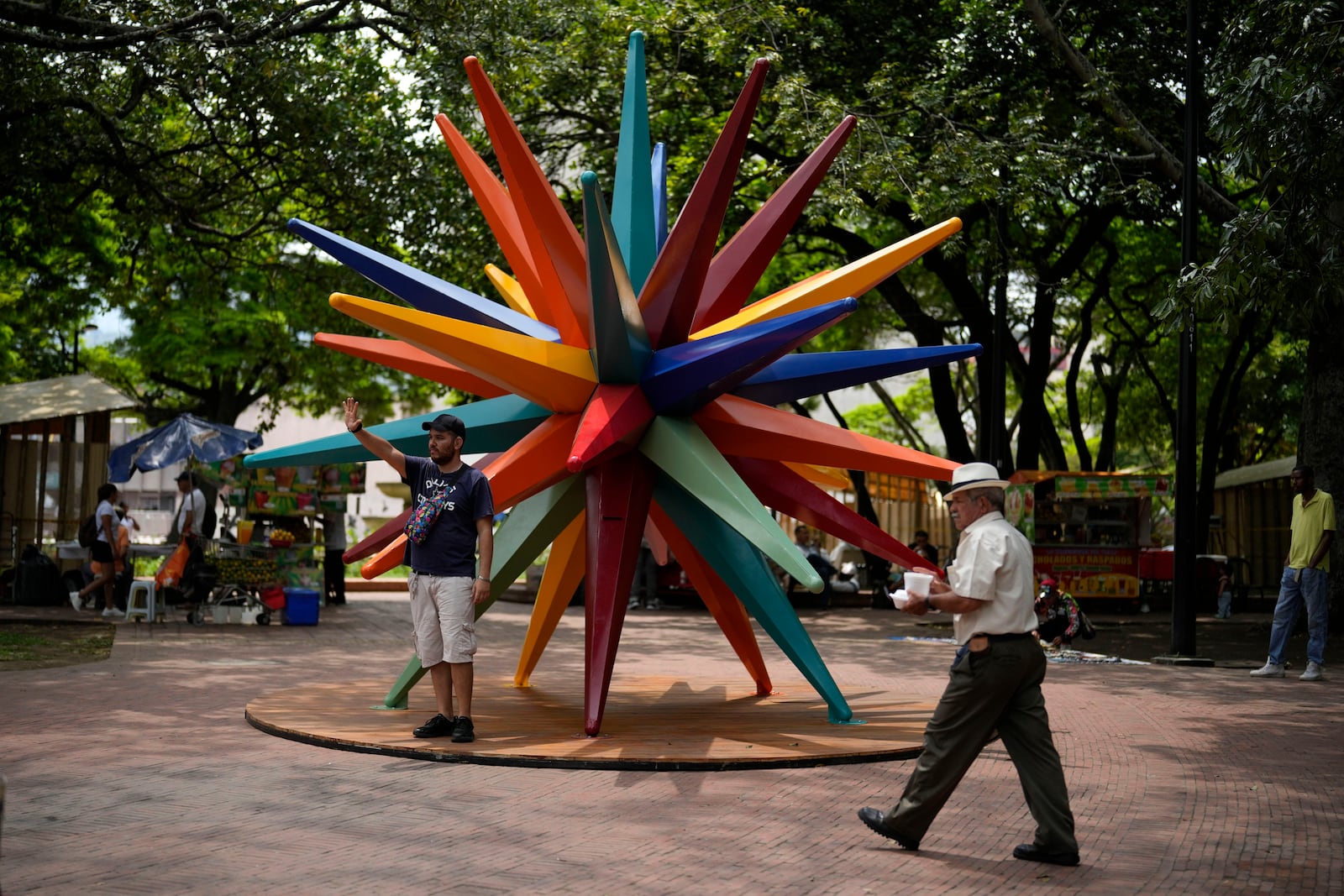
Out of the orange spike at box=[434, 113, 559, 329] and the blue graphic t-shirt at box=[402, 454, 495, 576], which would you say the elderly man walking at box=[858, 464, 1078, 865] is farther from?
the orange spike at box=[434, 113, 559, 329]

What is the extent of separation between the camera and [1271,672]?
45.6 ft

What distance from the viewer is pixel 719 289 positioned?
1013cm

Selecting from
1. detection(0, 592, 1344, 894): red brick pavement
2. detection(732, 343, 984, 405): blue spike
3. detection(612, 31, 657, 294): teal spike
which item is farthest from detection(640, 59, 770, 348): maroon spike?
detection(0, 592, 1344, 894): red brick pavement

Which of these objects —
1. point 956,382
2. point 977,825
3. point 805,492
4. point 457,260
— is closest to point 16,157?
point 457,260

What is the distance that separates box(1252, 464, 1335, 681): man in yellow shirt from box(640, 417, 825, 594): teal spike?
6.67 meters

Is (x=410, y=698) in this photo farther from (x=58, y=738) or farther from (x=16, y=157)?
(x=16, y=157)

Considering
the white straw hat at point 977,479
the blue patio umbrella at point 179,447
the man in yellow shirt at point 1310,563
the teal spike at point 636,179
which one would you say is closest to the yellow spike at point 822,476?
the teal spike at point 636,179

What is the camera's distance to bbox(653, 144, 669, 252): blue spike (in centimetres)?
1062

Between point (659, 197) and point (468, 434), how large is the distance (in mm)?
2788

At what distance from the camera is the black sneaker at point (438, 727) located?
8.55 metres

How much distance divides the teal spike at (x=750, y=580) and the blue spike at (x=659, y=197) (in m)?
1.68

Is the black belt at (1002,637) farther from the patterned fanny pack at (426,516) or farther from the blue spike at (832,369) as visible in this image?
the blue spike at (832,369)

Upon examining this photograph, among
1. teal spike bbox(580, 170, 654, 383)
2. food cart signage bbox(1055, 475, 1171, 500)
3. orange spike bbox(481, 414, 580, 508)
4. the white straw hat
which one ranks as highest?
teal spike bbox(580, 170, 654, 383)

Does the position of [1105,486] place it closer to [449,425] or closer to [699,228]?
[699,228]
